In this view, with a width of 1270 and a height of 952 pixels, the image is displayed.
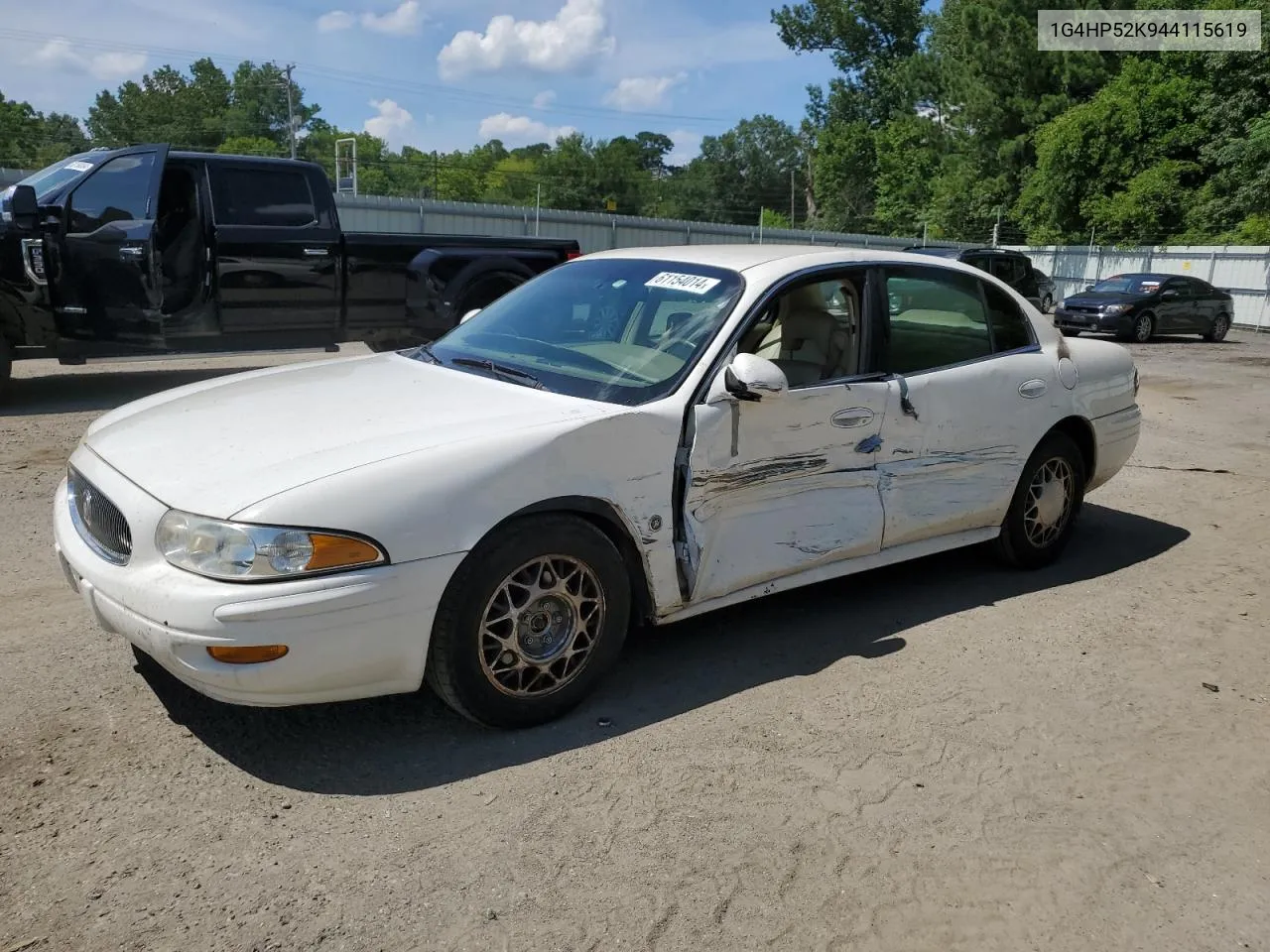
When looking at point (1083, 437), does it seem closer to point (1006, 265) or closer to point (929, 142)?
point (1006, 265)

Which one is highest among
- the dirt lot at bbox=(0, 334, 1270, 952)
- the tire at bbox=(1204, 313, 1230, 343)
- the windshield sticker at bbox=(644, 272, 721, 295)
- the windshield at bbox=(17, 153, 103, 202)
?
the windshield at bbox=(17, 153, 103, 202)

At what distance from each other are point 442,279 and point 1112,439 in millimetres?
6673

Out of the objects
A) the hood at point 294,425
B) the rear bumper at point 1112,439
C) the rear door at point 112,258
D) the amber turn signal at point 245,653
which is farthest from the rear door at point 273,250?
the amber turn signal at point 245,653

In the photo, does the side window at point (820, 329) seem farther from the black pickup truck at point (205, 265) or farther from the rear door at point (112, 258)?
the rear door at point (112, 258)

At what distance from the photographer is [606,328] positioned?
14.1 feet

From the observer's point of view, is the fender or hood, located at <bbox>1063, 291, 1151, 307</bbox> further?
hood, located at <bbox>1063, 291, 1151, 307</bbox>

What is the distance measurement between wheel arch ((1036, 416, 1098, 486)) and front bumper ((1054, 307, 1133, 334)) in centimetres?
1751

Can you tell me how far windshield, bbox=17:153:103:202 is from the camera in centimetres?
914

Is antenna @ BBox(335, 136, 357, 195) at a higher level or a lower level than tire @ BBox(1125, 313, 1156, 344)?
higher

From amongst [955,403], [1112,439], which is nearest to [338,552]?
[955,403]

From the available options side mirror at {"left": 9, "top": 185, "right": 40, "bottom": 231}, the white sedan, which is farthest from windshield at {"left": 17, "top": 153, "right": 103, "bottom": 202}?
the white sedan

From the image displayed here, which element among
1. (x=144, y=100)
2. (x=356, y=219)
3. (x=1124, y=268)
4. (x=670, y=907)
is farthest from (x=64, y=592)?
(x=144, y=100)

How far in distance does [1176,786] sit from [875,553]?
5.03 ft

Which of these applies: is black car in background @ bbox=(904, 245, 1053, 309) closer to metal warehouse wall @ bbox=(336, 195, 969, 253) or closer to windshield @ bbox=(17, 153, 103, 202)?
metal warehouse wall @ bbox=(336, 195, 969, 253)
